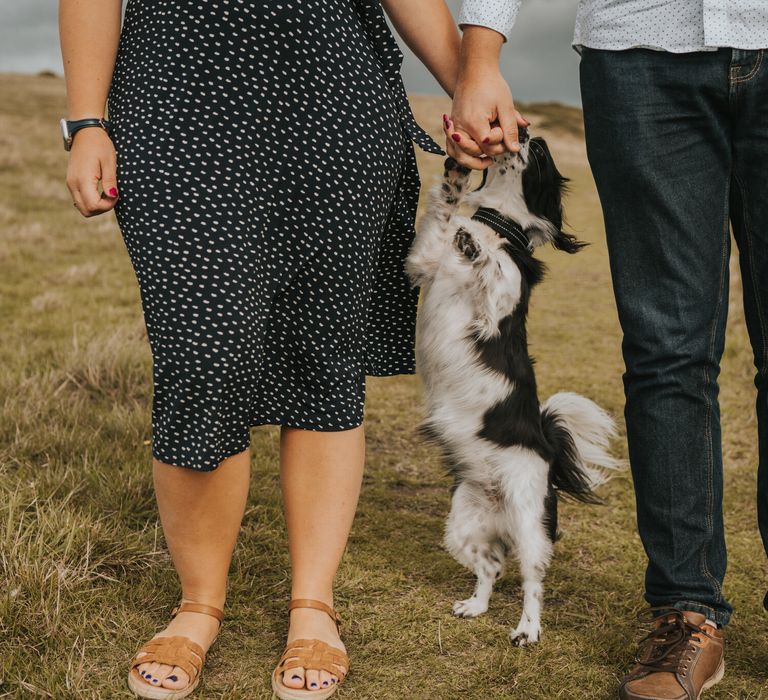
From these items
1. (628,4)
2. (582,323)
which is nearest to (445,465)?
(628,4)

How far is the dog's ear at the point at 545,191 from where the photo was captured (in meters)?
2.64

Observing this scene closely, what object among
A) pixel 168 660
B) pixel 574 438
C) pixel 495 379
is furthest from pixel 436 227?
pixel 168 660

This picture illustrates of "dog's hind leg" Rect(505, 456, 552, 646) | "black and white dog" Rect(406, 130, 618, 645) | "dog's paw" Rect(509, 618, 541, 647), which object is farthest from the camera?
"black and white dog" Rect(406, 130, 618, 645)

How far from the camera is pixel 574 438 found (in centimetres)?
268

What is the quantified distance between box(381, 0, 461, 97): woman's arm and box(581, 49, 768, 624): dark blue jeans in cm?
38

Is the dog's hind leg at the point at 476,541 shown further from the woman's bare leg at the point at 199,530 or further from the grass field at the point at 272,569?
the woman's bare leg at the point at 199,530

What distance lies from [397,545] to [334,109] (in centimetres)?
162

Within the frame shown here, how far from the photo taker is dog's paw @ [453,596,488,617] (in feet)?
7.95

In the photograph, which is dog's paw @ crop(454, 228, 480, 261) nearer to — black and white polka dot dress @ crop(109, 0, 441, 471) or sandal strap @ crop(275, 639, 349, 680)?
black and white polka dot dress @ crop(109, 0, 441, 471)

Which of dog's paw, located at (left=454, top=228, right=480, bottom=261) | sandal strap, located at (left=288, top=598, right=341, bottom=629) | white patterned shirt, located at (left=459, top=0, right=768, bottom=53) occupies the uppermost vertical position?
white patterned shirt, located at (left=459, top=0, right=768, bottom=53)

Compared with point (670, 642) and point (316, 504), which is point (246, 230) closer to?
point (316, 504)

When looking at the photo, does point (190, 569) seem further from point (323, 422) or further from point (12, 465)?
point (12, 465)

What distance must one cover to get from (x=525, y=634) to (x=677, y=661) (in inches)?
18.2

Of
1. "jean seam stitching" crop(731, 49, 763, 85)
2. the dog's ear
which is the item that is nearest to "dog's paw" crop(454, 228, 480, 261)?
the dog's ear
